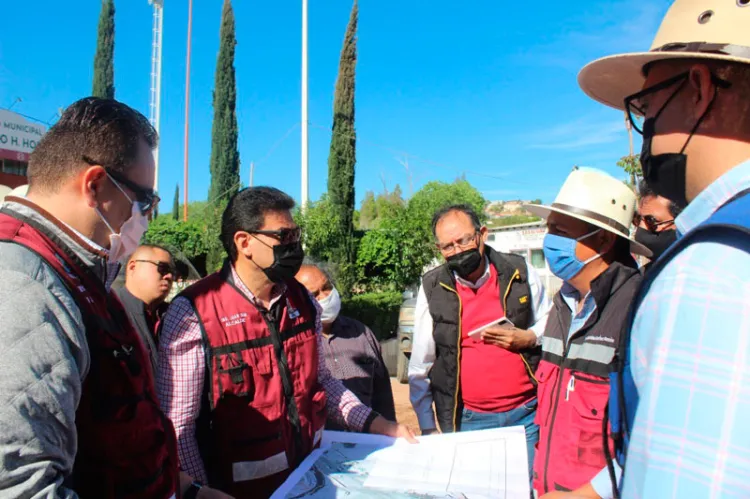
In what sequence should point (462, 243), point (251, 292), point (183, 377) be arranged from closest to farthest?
1. point (183, 377)
2. point (251, 292)
3. point (462, 243)

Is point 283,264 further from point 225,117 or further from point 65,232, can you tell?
point 225,117

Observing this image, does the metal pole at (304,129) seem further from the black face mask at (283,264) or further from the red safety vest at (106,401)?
the red safety vest at (106,401)

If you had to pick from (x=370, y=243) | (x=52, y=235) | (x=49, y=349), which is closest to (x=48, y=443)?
(x=49, y=349)

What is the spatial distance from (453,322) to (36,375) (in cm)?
259

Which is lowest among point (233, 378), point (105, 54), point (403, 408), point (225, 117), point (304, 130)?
point (403, 408)

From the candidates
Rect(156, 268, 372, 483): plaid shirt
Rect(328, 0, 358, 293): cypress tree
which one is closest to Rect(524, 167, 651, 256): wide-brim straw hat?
Rect(156, 268, 372, 483): plaid shirt

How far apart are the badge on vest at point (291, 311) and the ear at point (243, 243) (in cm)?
31

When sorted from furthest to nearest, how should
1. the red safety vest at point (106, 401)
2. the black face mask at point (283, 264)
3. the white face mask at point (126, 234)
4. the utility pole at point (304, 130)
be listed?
1. the utility pole at point (304, 130)
2. the black face mask at point (283, 264)
3. the white face mask at point (126, 234)
4. the red safety vest at point (106, 401)

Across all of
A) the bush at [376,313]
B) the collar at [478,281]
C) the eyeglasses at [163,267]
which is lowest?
the bush at [376,313]

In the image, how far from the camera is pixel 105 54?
33094mm

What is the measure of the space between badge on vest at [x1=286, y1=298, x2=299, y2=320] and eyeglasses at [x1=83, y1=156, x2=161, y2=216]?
2.85 ft

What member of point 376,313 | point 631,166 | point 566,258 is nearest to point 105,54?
point 376,313

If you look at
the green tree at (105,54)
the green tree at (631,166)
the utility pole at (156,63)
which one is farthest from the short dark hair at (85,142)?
the green tree at (105,54)

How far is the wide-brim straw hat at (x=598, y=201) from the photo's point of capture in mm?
2664
